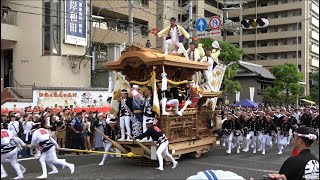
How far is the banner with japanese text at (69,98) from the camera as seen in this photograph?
19.2 metres

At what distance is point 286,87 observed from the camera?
1495 inches

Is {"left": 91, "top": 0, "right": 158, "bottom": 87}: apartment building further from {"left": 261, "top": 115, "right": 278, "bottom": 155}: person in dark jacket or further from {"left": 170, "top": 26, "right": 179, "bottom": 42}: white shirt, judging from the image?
{"left": 170, "top": 26, "right": 179, "bottom": 42}: white shirt

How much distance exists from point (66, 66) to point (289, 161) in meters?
20.5

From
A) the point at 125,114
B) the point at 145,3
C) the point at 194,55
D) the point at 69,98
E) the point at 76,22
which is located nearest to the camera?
the point at 125,114

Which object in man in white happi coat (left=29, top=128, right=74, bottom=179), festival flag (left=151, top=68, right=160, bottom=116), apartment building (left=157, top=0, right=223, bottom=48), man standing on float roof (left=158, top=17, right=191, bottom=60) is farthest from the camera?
apartment building (left=157, top=0, right=223, bottom=48)

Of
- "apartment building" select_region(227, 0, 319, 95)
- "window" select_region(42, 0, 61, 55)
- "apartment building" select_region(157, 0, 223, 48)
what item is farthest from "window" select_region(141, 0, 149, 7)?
"window" select_region(42, 0, 61, 55)

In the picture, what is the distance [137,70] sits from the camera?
13.5 m

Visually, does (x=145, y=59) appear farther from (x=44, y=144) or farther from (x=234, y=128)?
(x=234, y=128)

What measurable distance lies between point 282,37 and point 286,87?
1739cm

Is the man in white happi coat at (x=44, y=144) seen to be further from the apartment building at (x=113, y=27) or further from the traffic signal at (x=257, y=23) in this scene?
the apartment building at (x=113, y=27)

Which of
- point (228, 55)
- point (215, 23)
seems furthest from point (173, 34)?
point (228, 55)

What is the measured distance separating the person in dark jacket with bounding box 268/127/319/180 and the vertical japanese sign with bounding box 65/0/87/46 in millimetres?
19836

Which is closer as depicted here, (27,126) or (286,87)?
(27,126)

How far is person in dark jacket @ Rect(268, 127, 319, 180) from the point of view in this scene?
13.3 feet
